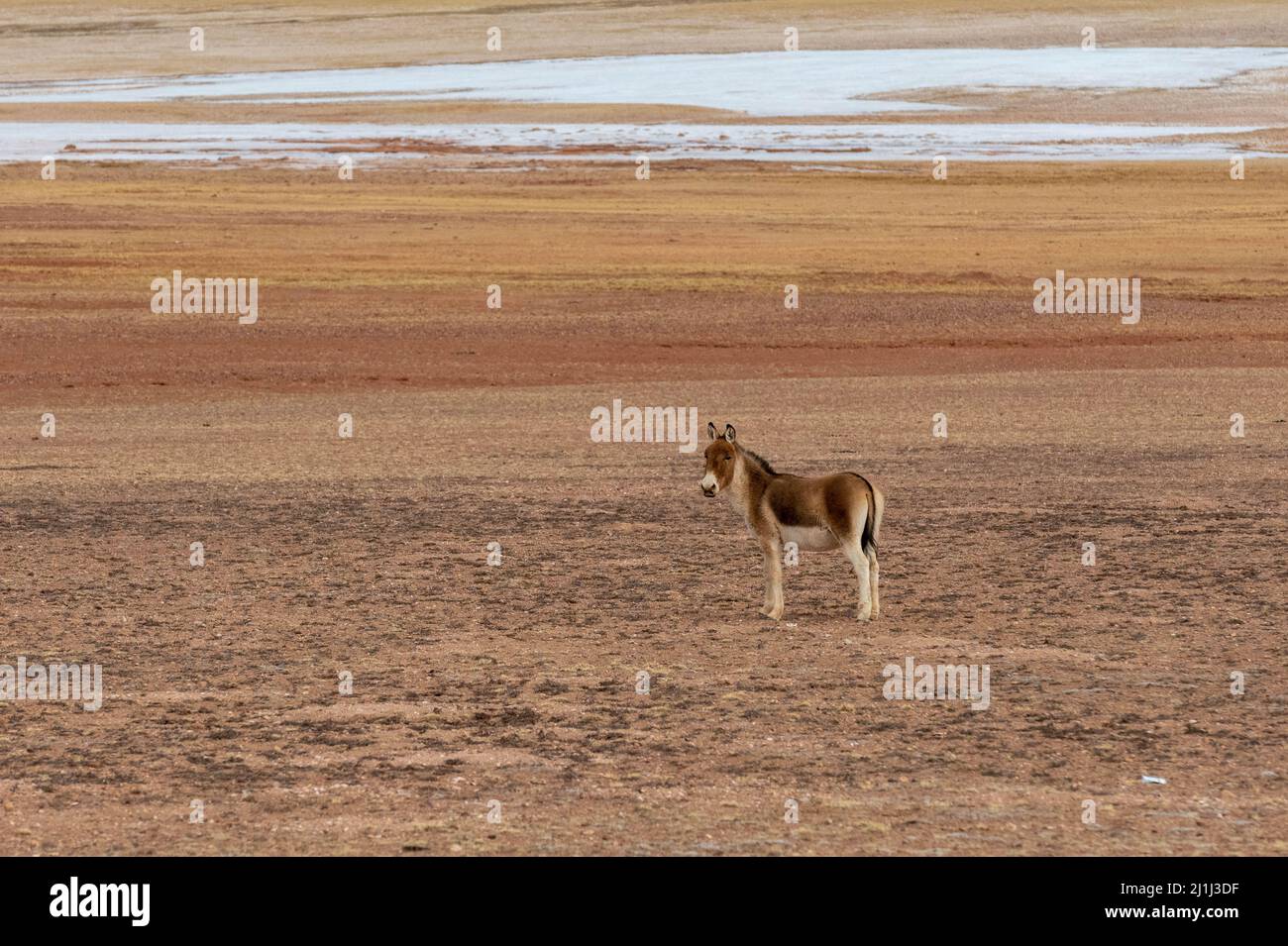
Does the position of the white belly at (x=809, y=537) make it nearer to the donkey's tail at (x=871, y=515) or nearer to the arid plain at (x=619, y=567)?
the donkey's tail at (x=871, y=515)

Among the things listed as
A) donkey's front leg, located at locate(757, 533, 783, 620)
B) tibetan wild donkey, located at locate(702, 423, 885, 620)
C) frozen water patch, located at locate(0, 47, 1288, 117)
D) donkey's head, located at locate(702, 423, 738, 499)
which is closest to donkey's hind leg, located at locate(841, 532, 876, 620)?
tibetan wild donkey, located at locate(702, 423, 885, 620)

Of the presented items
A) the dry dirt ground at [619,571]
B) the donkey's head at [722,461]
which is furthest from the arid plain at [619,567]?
the donkey's head at [722,461]

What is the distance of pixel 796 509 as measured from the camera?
9766mm

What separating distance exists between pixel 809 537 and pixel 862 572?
0.33 meters

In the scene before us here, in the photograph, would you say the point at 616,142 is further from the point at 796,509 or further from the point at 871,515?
the point at 871,515

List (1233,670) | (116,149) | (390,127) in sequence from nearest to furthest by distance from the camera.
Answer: (1233,670)
(116,149)
(390,127)

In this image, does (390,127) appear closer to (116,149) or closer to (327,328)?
(116,149)

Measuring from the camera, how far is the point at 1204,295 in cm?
3112

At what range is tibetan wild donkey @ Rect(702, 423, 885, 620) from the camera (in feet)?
31.5

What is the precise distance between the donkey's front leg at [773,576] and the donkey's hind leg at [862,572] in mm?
351

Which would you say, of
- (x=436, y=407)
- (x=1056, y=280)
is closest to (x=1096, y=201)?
(x=1056, y=280)

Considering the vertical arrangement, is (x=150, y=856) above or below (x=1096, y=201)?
below

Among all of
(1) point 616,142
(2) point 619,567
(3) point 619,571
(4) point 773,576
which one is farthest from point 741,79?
(4) point 773,576

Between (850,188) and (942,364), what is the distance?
22760 mm
